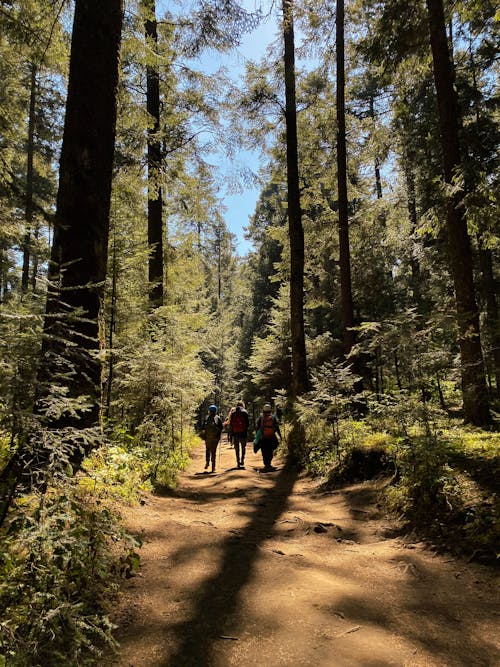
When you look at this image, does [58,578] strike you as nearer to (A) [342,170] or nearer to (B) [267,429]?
(B) [267,429]

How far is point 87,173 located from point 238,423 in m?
7.84

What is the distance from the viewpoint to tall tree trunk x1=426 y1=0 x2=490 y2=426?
24.3 ft

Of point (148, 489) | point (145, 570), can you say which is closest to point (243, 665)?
point (145, 570)

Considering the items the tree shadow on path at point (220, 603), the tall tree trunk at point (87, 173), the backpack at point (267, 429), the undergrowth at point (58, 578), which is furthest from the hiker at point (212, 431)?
the undergrowth at point (58, 578)

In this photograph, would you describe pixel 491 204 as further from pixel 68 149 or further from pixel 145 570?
pixel 145 570

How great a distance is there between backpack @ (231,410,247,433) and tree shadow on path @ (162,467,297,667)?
5554 millimetres

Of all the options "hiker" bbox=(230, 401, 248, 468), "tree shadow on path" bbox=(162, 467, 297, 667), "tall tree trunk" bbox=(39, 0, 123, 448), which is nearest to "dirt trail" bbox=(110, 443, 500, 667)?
"tree shadow on path" bbox=(162, 467, 297, 667)

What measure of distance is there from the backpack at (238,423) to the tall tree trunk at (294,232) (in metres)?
1.99

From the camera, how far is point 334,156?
15.2 meters

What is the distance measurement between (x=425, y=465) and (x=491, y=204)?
16.1 feet

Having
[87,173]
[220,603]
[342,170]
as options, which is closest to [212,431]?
[87,173]

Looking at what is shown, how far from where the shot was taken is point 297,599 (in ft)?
11.1

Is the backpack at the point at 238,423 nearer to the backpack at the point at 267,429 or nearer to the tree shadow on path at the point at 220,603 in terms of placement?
the backpack at the point at 267,429

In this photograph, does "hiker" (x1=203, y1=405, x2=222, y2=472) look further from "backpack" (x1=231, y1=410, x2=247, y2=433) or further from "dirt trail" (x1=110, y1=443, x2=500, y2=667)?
"dirt trail" (x1=110, y1=443, x2=500, y2=667)
